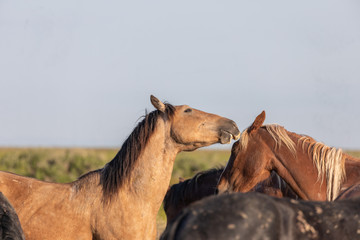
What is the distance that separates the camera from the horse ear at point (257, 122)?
621cm

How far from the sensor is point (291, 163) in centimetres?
607

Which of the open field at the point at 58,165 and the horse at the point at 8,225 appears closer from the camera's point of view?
the horse at the point at 8,225

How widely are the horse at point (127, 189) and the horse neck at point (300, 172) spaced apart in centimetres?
53

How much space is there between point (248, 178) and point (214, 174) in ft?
7.01

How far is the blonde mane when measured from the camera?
5.94 m

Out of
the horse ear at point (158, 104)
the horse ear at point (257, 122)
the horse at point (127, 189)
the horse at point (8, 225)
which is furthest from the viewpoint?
the horse ear at point (257, 122)

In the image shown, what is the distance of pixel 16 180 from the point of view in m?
6.21

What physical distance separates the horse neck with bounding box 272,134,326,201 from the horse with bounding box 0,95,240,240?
0.53 metres

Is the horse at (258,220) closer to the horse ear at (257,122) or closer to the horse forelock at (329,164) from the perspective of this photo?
the horse forelock at (329,164)

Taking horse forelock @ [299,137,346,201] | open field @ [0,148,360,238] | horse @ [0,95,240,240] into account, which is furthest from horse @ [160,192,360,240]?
open field @ [0,148,360,238]

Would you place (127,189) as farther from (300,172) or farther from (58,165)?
(58,165)

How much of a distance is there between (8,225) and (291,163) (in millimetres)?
2987

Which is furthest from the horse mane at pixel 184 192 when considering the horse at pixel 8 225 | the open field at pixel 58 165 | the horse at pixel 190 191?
the open field at pixel 58 165

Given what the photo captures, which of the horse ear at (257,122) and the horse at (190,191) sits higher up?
the horse ear at (257,122)
